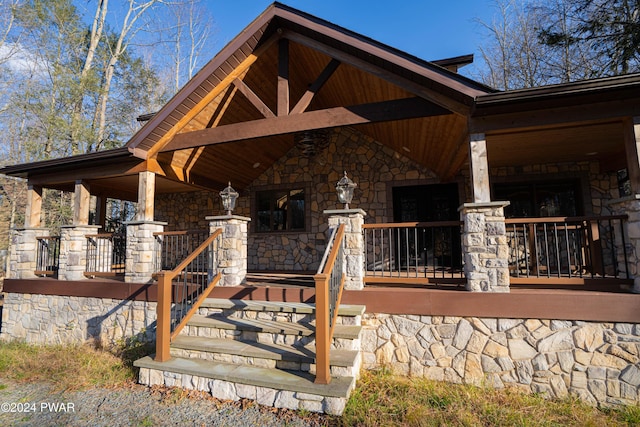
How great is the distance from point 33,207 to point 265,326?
6699 millimetres

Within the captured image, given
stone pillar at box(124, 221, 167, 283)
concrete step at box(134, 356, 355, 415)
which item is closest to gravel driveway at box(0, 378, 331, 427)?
concrete step at box(134, 356, 355, 415)

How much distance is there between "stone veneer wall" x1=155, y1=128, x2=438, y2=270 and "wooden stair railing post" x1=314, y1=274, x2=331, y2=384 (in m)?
4.46

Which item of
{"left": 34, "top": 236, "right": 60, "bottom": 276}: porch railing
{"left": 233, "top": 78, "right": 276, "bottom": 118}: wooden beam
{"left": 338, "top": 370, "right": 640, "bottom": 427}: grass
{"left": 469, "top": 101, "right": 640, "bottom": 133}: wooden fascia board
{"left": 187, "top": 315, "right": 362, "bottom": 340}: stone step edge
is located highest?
{"left": 233, "top": 78, "right": 276, "bottom": 118}: wooden beam

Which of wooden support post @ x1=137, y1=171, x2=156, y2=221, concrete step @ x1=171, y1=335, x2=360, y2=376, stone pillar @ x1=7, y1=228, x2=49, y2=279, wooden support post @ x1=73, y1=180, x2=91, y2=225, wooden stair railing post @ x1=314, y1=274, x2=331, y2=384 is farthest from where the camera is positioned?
stone pillar @ x1=7, y1=228, x2=49, y2=279

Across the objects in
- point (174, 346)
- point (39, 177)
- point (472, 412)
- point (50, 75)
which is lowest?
point (472, 412)

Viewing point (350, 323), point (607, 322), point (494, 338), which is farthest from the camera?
point (350, 323)

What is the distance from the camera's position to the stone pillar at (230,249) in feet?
15.9

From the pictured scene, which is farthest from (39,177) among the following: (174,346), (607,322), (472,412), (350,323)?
(607,322)

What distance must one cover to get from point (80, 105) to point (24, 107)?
187cm

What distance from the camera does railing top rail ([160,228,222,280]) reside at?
3979 millimetres

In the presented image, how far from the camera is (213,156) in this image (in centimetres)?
716

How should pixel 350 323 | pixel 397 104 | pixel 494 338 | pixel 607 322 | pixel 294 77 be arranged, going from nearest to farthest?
pixel 607 322 < pixel 494 338 < pixel 350 323 < pixel 397 104 < pixel 294 77

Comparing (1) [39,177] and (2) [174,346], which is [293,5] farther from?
(1) [39,177]

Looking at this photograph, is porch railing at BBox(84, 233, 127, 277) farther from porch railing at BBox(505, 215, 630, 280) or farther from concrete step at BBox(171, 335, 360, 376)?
porch railing at BBox(505, 215, 630, 280)
